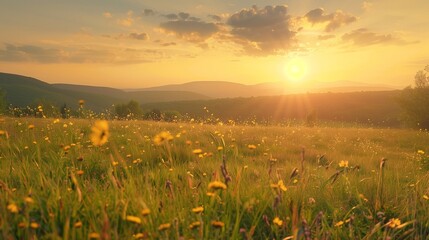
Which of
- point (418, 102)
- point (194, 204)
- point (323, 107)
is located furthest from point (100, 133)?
point (323, 107)

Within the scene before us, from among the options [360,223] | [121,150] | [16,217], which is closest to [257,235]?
[360,223]

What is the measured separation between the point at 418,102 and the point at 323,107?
6440 cm

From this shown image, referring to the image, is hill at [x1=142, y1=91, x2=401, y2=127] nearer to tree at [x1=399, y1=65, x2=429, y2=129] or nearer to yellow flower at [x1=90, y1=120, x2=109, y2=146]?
tree at [x1=399, y1=65, x2=429, y2=129]

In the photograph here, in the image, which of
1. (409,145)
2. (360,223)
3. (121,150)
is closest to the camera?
(360,223)

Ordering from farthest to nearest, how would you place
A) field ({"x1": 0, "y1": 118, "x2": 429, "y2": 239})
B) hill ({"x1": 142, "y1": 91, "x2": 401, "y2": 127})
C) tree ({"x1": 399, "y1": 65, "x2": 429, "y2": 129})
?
hill ({"x1": 142, "y1": 91, "x2": 401, "y2": 127}), tree ({"x1": 399, "y1": 65, "x2": 429, "y2": 129}), field ({"x1": 0, "y1": 118, "x2": 429, "y2": 239})

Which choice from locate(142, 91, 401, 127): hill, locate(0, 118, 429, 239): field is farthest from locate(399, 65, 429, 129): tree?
locate(0, 118, 429, 239): field

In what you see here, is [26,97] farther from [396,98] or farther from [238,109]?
[396,98]

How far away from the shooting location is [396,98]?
43000mm

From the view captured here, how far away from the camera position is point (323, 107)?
10519 cm

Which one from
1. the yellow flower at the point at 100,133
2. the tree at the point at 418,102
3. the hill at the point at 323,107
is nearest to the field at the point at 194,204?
the yellow flower at the point at 100,133

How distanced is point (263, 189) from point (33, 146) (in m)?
4.78

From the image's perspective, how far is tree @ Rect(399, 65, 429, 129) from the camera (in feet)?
135

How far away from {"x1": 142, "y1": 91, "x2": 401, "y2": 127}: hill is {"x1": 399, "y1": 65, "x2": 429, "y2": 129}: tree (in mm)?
30479

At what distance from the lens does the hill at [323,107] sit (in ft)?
292
